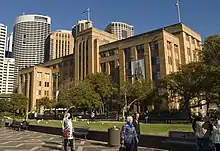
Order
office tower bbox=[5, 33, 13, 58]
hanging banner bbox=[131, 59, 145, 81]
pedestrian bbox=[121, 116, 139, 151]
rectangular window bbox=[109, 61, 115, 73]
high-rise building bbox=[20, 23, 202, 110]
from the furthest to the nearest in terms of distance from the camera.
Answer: office tower bbox=[5, 33, 13, 58], rectangular window bbox=[109, 61, 115, 73], hanging banner bbox=[131, 59, 145, 81], high-rise building bbox=[20, 23, 202, 110], pedestrian bbox=[121, 116, 139, 151]

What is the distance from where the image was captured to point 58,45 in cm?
14475

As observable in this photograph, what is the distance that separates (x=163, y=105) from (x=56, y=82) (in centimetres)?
4942

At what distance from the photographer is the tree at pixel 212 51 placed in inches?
860

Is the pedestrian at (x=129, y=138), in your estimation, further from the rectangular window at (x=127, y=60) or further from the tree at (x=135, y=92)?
the rectangular window at (x=127, y=60)

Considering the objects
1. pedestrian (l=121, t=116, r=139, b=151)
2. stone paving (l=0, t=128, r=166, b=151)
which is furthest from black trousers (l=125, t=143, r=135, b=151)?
stone paving (l=0, t=128, r=166, b=151)

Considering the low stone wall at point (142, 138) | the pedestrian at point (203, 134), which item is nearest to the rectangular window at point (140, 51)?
the low stone wall at point (142, 138)

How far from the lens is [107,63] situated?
70250 millimetres

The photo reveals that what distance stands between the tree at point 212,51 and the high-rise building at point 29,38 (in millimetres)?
173091

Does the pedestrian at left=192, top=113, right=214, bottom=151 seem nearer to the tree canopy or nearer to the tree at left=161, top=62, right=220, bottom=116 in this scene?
the tree at left=161, top=62, right=220, bottom=116

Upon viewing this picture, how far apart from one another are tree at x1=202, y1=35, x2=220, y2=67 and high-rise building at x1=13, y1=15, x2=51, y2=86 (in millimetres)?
173091

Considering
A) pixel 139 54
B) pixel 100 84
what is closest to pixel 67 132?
pixel 100 84

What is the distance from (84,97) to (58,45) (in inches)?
4099

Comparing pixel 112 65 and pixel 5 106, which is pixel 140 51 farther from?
pixel 5 106

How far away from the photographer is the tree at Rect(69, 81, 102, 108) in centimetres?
4584
